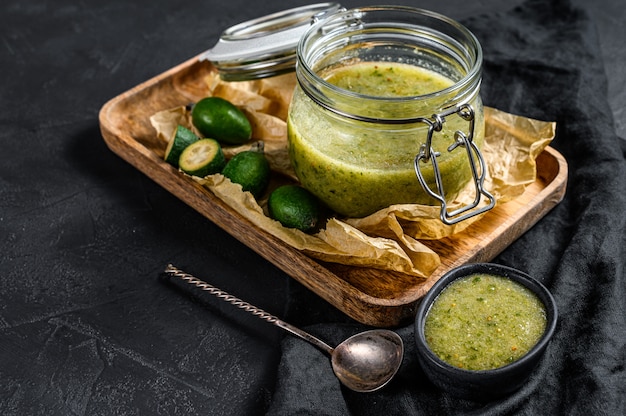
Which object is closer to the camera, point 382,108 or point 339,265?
point 382,108

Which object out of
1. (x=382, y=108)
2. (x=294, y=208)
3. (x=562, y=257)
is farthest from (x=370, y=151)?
(x=562, y=257)

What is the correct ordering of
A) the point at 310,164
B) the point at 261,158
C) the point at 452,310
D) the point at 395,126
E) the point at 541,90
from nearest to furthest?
the point at 452,310 < the point at 395,126 < the point at 310,164 < the point at 261,158 < the point at 541,90

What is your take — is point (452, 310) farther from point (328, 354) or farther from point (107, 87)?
point (107, 87)

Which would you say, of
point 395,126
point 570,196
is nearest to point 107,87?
point 395,126

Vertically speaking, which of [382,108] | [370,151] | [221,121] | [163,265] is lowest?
[163,265]

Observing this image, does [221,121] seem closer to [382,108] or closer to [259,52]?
[259,52]

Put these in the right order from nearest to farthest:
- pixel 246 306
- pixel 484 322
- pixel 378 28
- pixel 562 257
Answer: pixel 484 322
pixel 246 306
pixel 562 257
pixel 378 28
